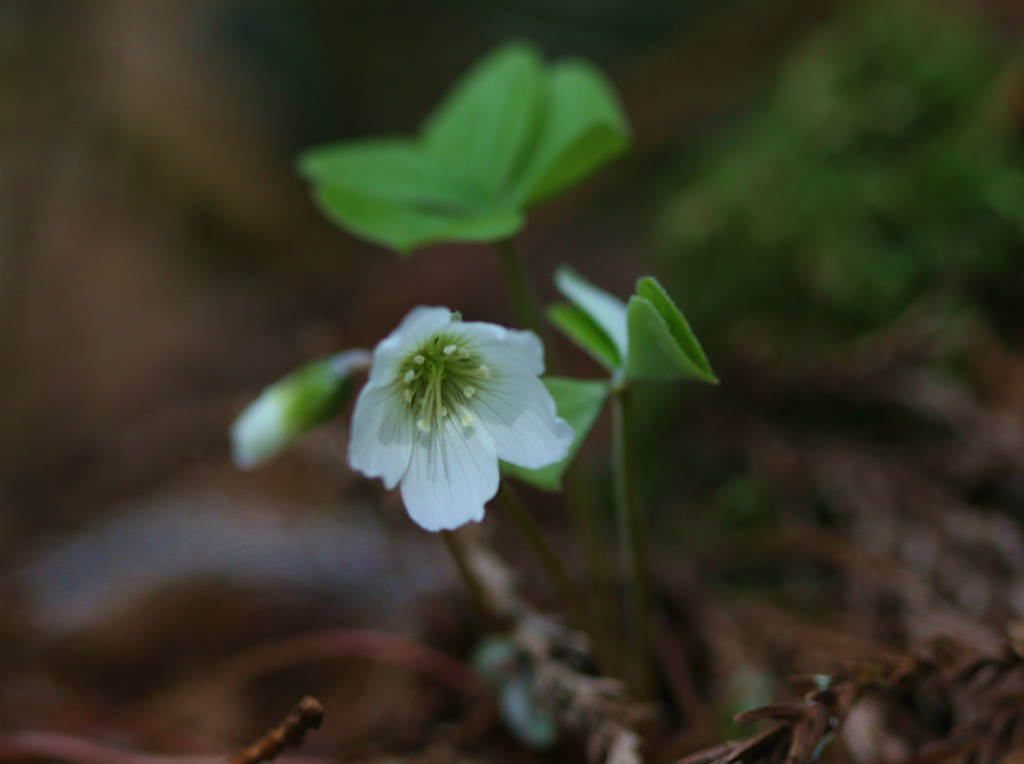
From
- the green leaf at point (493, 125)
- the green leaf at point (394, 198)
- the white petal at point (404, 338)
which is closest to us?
the white petal at point (404, 338)

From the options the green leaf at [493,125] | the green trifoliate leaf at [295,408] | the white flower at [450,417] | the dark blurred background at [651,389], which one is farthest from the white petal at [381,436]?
the green leaf at [493,125]

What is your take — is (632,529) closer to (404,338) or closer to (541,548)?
(541,548)

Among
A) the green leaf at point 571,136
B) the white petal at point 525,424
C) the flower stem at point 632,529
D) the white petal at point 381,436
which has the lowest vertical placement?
the flower stem at point 632,529

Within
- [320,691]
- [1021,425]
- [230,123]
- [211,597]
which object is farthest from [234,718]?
[230,123]

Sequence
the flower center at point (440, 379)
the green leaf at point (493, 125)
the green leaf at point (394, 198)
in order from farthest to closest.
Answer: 1. the green leaf at point (493, 125)
2. the green leaf at point (394, 198)
3. the flower center at point (440, 379)

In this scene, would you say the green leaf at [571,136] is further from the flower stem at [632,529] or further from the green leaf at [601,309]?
the flower stem at [632,529]

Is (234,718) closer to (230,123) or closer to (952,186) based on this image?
(952,186)

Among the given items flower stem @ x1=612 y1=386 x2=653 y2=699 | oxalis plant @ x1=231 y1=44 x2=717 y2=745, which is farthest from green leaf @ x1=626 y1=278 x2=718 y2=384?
flower stem @ x1=612 y1=386 x2=653 y2=699

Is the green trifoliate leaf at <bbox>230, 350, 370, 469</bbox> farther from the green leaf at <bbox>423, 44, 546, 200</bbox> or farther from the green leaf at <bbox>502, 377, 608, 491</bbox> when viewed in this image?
the green leaf at <bbox>423, 44, 546, 200</bbox>

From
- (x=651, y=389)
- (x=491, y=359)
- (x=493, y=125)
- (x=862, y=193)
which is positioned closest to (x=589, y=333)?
(x=491, y=359)
